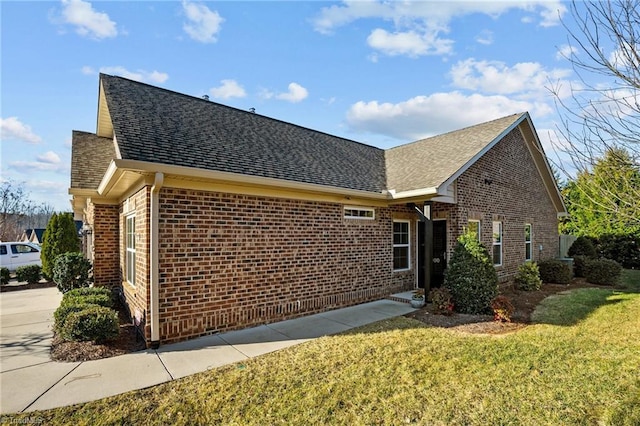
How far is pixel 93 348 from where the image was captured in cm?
538

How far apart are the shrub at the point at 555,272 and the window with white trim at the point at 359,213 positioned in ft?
28.5

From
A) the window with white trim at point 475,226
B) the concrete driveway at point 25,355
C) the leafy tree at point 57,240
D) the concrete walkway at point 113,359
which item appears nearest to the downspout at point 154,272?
the concrete walkway at point 113,359

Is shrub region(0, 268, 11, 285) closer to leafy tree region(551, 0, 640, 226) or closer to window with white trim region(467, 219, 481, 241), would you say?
window with white trim region(467, 219, 481, 241)

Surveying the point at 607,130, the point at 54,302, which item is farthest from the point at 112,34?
the point at 607,130

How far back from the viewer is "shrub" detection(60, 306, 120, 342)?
5301 millimetres

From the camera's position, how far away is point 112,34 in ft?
23.3

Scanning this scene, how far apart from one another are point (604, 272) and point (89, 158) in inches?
785

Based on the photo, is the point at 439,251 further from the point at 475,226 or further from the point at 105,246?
the point at 105,246

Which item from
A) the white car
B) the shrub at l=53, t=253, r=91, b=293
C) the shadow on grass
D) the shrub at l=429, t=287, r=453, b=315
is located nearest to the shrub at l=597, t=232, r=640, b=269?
the shadow on grass

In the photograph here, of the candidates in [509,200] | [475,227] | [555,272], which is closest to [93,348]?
[475,227]

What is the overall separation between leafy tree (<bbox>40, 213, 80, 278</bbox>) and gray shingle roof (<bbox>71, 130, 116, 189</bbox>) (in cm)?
333

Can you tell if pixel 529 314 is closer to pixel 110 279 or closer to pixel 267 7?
pixel 267 7

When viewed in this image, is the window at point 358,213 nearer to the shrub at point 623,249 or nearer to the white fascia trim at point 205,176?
the white fascia trim at point 205,176

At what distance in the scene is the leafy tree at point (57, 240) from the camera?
12.0 meters
